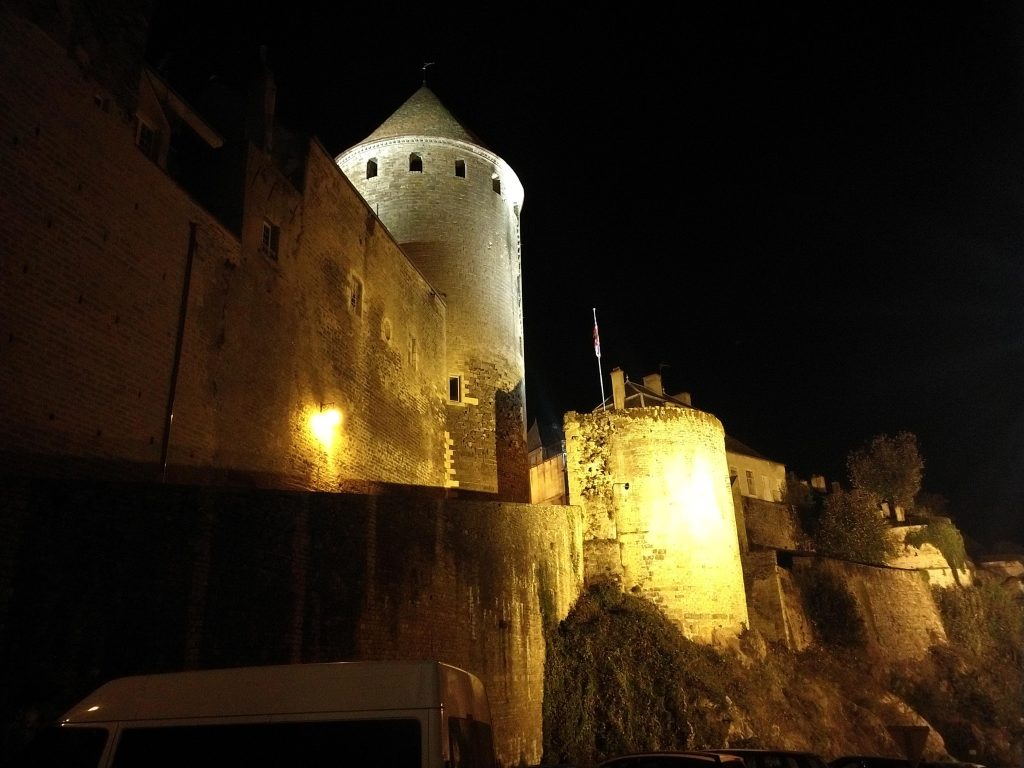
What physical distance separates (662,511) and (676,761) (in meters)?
9.59

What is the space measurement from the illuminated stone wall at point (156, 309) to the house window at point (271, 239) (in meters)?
0.26

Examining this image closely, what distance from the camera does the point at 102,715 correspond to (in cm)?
513

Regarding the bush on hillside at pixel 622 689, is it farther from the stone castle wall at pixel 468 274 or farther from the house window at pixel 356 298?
the house window at pixel 356 298

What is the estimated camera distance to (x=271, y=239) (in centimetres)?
1575

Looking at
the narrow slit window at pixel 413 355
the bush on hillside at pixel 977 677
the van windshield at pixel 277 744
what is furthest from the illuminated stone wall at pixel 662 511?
the van windshield at pixel 277 744

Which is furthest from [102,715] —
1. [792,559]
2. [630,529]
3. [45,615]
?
[792,559]

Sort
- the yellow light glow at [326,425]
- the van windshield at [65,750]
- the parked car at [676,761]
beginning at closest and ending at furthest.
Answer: the van windshield at [65,750]
the parked car at [676,761]
the yellow light glow at [326,425]

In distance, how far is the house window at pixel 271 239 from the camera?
15.4 meters

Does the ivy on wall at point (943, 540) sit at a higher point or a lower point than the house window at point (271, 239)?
lower

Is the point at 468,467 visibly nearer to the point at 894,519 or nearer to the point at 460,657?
the point at 460,657

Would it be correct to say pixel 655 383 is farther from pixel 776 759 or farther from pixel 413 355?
pixel 776 759

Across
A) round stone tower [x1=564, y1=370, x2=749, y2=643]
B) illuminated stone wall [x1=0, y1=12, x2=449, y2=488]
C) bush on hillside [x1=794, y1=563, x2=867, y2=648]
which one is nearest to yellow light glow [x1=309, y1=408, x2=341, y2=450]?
illuminated stone wall [x1=0, y1=12, x2=449, y2=488]

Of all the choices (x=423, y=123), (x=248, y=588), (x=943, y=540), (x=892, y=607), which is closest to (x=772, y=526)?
(x=943, y=540)

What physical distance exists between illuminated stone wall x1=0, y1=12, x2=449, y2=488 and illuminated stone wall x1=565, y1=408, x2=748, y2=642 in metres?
5.39
